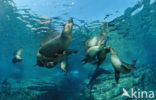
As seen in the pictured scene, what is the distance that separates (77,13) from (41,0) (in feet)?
11.8

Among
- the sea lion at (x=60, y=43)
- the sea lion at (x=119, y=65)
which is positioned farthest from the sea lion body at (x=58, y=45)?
the sea lion at (x=119, y=65)

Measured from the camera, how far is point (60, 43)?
1.89 metres

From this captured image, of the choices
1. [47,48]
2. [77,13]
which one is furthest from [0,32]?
[47,48]

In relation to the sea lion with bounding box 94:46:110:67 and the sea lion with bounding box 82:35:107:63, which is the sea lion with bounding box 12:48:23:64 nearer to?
the sea lion with bounding box 82:35:107:63

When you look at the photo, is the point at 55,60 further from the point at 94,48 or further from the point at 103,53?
the point at 103,53

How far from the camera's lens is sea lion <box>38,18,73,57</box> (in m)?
1.84

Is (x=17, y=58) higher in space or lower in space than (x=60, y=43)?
lower

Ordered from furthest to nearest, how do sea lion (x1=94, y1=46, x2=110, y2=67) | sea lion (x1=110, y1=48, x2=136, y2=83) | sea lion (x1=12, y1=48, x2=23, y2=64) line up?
1. sea lion (x1=12, y1=48, x2=23, y2=64)
2. sea lion (x1=94, y1=46, x2=110, y2=67)
3. sea lion (x1=110, y1=48, x2=136, y2=83)

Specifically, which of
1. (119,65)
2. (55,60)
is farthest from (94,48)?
(55,60)

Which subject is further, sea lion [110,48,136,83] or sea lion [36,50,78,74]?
sea lion [36,50,78,74]

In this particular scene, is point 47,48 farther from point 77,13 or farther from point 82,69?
point 82,69

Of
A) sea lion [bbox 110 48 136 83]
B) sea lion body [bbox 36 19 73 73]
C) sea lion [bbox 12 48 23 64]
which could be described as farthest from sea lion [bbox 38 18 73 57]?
sea lion [bbox 12 48 23 64]

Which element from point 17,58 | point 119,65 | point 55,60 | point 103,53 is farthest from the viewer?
point 17,58

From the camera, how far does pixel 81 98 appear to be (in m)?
12.0
